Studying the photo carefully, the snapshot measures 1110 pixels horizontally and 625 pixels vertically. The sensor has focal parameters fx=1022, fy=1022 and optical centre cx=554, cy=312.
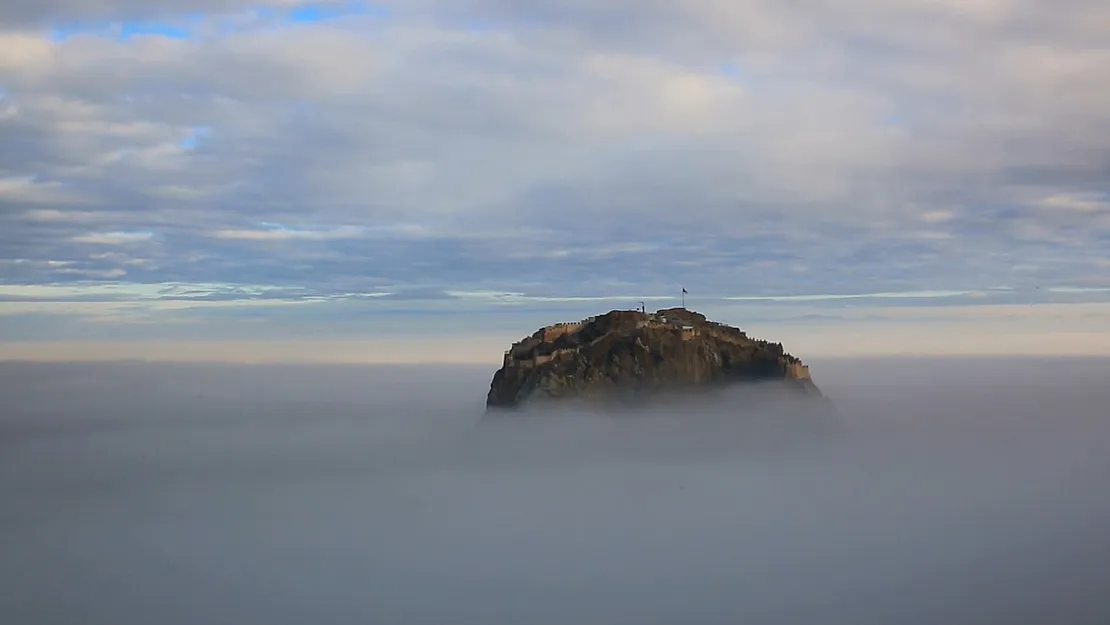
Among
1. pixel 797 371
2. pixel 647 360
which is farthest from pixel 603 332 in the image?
pixel 797 371

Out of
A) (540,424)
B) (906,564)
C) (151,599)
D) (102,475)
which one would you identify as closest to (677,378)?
(540,424)

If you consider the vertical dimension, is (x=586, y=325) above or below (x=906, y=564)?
above

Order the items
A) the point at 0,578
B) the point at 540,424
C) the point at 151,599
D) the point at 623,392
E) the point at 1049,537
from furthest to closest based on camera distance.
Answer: the point at 540,424, the point at 623,392, the point at 1049,537, the point at 151,599, the point at 0,578

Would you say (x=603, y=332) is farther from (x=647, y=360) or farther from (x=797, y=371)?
(x=797, y=371)

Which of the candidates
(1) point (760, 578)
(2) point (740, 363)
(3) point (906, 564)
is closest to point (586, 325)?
(2) point (740, 363)

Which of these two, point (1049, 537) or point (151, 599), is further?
point (1049, 537)

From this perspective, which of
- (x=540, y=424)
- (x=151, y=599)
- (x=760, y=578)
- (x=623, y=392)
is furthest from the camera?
(x=540, y=424)

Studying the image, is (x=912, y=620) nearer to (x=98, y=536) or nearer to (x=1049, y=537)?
(x=1049, y=537)

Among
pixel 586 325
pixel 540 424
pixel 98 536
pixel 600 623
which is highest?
pixel 586 325
